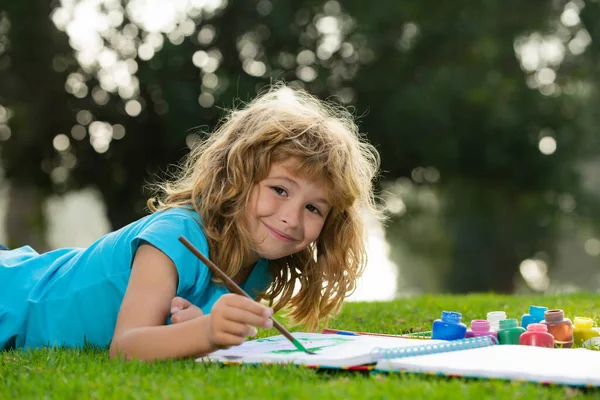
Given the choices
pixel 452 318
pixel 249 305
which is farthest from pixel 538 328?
pixel 249 305

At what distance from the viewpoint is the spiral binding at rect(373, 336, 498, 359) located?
107 inches

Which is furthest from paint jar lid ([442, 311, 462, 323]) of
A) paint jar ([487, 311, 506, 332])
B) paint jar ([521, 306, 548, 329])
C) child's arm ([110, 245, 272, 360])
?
child's arm ([110, 245, 272, 360])

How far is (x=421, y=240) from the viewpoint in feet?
66.8

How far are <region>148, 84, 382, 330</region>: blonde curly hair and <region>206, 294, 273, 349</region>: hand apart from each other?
757mm

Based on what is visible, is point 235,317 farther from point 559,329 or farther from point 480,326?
point 559,329

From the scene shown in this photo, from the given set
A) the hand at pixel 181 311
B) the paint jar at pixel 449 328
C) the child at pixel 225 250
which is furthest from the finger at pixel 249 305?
the paint jar at pixel 449 328

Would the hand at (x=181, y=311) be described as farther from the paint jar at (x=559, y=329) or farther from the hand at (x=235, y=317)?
the paint jar at (x=559, y=329)

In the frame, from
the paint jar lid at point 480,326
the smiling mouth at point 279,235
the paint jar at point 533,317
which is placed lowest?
the paint jar lid at point 480,326

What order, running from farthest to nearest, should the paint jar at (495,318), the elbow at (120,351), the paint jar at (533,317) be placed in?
the paint jar at (533,317) < the paint jar at (495,318) < the elbow at (120,351)

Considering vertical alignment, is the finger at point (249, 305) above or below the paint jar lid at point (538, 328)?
below

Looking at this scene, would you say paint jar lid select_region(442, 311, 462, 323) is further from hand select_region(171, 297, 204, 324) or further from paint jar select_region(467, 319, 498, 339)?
hand select_region(171, 297, 204, 324)

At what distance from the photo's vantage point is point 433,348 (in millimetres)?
2869

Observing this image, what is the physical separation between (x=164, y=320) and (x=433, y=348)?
991 millimetres

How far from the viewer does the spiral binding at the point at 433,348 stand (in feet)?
8.94
